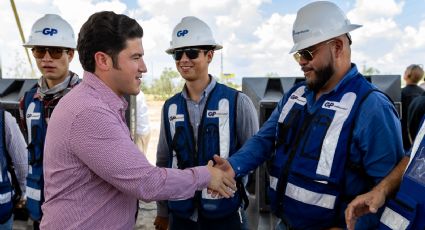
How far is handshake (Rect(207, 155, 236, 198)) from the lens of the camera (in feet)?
6.79

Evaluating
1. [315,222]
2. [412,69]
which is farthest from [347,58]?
[412,69]

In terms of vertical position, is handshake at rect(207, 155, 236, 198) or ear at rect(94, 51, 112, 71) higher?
ear at rect(94, 51, 112, 71)

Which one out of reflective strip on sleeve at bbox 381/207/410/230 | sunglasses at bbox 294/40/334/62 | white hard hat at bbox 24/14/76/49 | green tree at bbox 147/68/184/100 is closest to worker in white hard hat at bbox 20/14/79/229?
white hard hat at bbox 24/14/76/49

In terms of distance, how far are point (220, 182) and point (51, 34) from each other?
1862mm

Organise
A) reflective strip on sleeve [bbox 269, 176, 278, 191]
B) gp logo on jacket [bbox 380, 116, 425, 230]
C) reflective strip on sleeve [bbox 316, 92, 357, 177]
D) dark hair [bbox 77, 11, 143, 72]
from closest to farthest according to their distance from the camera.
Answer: gp logo on jacket [bbox 380, 116, 425, 230] < dark hair [bbox 77, 11, 143, 72] < reflective strip on sleeve [bbox 316, 92, 357, 177] < reflective strip on sleeve [bbox 269, 176, 278, 191]

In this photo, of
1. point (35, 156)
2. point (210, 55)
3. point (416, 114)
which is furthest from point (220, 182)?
point (416, 114)

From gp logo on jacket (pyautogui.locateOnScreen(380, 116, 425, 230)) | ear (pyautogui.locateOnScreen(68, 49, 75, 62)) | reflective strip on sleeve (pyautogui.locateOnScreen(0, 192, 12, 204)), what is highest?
ear (pyautogui.locateOnScreen(68, 49, 75, 62))

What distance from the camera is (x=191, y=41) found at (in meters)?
2.99

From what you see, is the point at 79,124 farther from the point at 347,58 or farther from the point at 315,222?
the point at 347,58

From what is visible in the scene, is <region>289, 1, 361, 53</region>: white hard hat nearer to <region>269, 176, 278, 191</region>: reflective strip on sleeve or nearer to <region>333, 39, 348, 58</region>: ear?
<region>333, 39, 348, 58</region>: ear

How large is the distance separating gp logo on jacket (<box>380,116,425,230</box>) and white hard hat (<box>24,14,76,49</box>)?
98.8 inches

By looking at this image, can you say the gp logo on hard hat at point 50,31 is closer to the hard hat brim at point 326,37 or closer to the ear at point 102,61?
the ear at point 102,61

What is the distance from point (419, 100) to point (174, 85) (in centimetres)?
1821

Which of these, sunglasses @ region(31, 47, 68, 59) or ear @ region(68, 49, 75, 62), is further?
ear @ region(68, 49, 75, 62)
